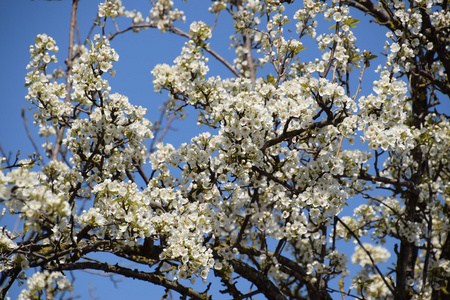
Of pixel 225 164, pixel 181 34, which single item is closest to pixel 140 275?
pixel 225 164

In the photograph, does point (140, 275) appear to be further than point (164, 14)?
No

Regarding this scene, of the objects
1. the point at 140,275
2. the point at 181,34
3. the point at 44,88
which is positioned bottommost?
the point at 140,275

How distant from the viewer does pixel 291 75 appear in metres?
5.44

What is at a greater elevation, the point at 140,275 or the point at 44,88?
the point at 44,88

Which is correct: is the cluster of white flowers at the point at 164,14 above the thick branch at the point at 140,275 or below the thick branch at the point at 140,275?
above

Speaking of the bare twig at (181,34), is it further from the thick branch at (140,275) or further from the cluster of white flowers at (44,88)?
the thick branch at (140,275)

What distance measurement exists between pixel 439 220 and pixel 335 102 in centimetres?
332

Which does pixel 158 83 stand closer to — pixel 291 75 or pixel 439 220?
pixel 291 75

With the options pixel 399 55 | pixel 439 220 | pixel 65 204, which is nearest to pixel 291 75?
pixel 399 55

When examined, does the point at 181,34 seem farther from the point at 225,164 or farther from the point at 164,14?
the point at 225,164

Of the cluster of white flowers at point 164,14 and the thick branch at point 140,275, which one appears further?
the cluster of white flowers at point 164,14

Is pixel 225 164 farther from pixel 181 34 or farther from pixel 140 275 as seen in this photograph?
pixel 181 34

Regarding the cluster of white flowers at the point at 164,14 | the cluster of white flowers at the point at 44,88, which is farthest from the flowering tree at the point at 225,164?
the cluster of white flowers at the point at 164,14

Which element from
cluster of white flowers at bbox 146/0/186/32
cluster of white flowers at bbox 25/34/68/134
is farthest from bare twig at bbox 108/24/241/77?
cluster of white flowers at bbox 25/34/68/134
